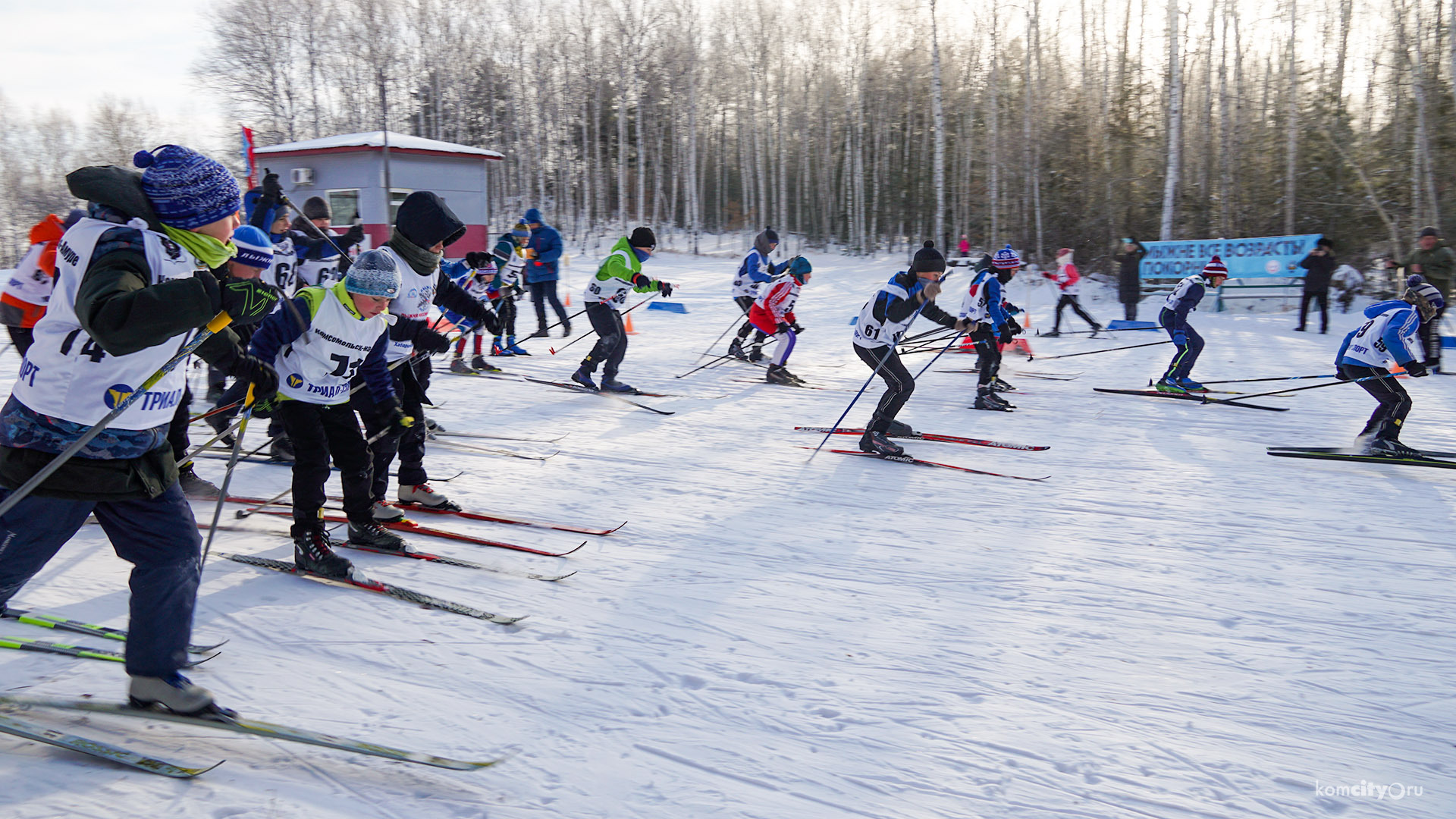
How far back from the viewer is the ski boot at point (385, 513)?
4.62 m

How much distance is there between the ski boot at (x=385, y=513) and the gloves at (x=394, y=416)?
1.73 feet

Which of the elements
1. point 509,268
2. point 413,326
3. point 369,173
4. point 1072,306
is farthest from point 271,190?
point 369,173

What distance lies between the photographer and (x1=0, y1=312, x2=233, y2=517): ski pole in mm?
2150

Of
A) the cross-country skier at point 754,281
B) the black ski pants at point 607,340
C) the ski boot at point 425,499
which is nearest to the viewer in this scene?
the ski boot at point 425,499

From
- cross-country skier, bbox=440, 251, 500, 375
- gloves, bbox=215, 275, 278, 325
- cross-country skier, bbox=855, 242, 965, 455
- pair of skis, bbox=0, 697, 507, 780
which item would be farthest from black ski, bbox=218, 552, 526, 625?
cross-country skier, bbox=440, 251, 500, 375

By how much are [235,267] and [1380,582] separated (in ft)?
17.2

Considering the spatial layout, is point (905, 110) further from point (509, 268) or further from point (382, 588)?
point (382, 588)

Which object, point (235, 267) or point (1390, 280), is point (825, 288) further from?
point (235, 267)

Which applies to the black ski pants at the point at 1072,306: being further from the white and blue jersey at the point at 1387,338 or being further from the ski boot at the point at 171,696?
Answer: the ski boot at the point at 171,696

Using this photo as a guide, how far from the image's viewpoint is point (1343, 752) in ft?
8.91

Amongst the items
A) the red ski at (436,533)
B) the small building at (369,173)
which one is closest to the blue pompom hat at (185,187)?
the red ski at (436,533)

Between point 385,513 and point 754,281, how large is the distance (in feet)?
23.7

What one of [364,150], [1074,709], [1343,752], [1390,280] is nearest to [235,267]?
[1074,709]

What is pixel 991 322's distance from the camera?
29.1 feet
